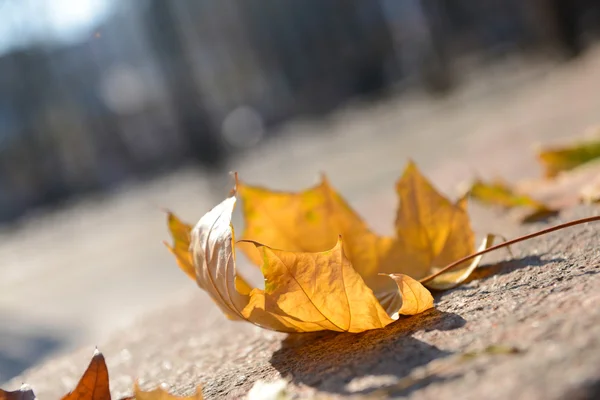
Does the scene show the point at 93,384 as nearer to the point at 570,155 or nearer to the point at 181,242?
the point at 181,242

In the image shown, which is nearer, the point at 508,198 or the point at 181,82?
the point at 508,198

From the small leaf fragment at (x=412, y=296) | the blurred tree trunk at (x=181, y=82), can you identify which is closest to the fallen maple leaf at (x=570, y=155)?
the small leaf fragment at (x=412, y=296)

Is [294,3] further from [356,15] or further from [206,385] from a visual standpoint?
[206,385]

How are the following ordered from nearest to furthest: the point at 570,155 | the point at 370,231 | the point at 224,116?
the point at 370,231 → the point at 570,155 → the point at 224,116

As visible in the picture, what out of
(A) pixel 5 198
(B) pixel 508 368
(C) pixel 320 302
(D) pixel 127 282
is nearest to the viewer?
(B) pixel 508 368

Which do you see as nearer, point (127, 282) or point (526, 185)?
point (526, 185)

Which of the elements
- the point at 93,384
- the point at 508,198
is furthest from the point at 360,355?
the point at 508,198

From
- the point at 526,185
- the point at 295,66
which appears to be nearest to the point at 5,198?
the point at 295,66
